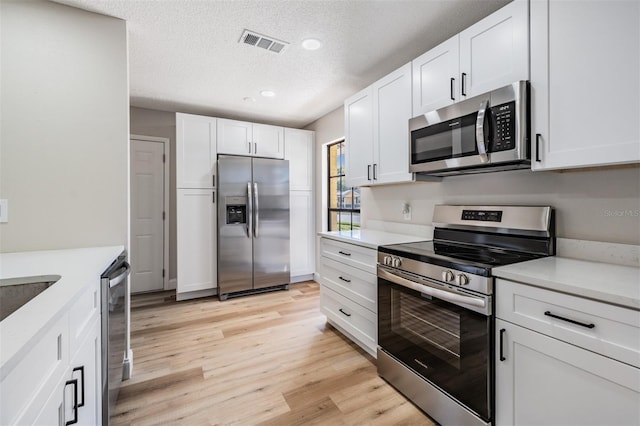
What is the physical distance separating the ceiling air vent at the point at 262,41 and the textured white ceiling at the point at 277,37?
0.13 ft

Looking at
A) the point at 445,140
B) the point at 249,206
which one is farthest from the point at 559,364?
the point at 249,206

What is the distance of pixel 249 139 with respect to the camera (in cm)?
390

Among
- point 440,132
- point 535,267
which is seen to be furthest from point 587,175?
point 440,132

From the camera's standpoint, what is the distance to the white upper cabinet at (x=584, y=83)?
3.79ft

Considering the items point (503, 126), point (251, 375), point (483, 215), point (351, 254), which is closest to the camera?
point (503, 126)

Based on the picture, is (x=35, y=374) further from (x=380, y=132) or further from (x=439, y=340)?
(x=380, y=132)

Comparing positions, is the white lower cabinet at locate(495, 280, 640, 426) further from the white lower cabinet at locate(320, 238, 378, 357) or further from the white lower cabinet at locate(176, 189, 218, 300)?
the white lower cabinet at locate(176, 189, 218, 300)

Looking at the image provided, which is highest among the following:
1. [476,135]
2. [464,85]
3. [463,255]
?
[464,85]

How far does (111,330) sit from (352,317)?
1.63 meters

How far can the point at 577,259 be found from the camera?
152 centimetres

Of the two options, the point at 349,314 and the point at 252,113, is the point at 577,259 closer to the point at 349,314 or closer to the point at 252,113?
the point at 349,314

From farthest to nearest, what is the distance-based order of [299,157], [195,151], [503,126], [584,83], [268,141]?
[299,157] < [268,141] < [195,151] < [503,126] < [584,83]

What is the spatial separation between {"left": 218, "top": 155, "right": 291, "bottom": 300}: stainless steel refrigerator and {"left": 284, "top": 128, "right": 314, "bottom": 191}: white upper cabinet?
21cm

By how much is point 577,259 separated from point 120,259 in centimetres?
260
